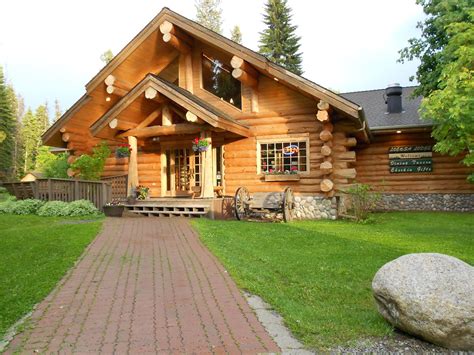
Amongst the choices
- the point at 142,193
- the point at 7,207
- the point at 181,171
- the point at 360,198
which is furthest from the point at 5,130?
the point at 360,198

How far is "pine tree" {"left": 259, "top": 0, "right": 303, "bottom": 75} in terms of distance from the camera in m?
36.7

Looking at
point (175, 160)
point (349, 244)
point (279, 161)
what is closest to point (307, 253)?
point (349, 244)

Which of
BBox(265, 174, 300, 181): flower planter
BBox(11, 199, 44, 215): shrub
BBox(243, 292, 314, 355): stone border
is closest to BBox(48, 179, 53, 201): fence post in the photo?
BBox(11, 199, 44, 215): shrub

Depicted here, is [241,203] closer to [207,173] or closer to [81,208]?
[207,173]

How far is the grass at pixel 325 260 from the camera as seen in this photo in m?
4.15

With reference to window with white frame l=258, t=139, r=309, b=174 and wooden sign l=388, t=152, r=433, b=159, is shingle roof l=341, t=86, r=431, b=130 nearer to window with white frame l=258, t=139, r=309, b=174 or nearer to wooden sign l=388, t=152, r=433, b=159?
wooden sign l=388, t=152, r=433, b=159

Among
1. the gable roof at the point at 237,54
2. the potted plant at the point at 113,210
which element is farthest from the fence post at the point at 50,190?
the gable roof at the point at 237,54

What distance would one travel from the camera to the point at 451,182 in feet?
56.4

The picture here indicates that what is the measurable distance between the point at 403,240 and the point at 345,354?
6594 millimetres

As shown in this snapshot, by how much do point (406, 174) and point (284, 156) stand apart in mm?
6658

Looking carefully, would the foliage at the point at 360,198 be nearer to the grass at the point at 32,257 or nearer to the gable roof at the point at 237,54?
the gable roof at the point at 237,54

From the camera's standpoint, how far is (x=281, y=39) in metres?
36.8

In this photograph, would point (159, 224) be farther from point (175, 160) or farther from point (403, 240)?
point (403, 240)

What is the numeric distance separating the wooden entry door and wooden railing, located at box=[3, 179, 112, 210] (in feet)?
8.46
